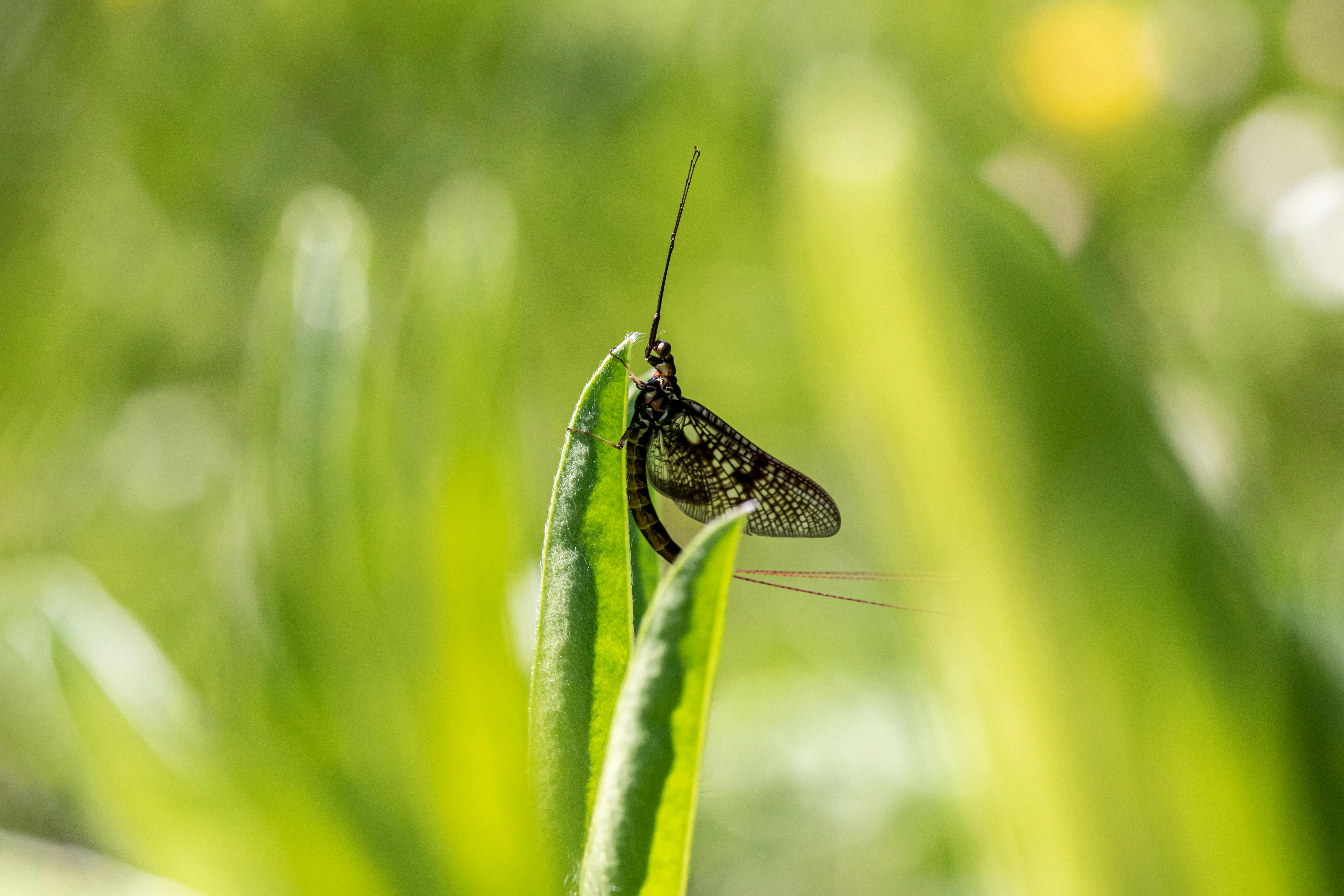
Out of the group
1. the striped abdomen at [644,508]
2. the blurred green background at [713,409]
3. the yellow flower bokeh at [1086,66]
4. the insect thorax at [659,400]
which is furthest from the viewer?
the yellow flower bokeh at [1086,66]

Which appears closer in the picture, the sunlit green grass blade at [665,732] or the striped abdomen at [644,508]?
the sunlit green grass blade at [665,732]

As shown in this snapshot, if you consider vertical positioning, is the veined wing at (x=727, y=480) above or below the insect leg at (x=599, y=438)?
above

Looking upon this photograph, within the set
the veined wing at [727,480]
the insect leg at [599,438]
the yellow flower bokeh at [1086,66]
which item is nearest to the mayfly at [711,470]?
the veined wing at [727,480]

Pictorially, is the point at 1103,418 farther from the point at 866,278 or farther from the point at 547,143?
the point at 547,143

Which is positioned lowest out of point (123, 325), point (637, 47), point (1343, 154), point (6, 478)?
point (6, 478)

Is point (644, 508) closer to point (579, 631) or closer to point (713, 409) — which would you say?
point (579, 631)

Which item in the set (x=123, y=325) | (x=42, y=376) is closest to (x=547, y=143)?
(x=123, y=325)

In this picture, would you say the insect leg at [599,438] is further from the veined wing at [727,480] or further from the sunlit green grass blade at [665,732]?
the veined wing at [727,480]

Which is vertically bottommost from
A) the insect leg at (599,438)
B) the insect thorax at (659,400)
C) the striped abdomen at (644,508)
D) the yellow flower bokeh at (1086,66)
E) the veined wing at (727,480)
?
the insect leg at (599,438)

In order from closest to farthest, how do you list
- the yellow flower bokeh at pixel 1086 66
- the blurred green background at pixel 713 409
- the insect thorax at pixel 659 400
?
1. the blurred green background at pixel 713 409
2. the insect thorax at pixel 659 400
3. the yellow flower bokeh at pixel 1086 66
